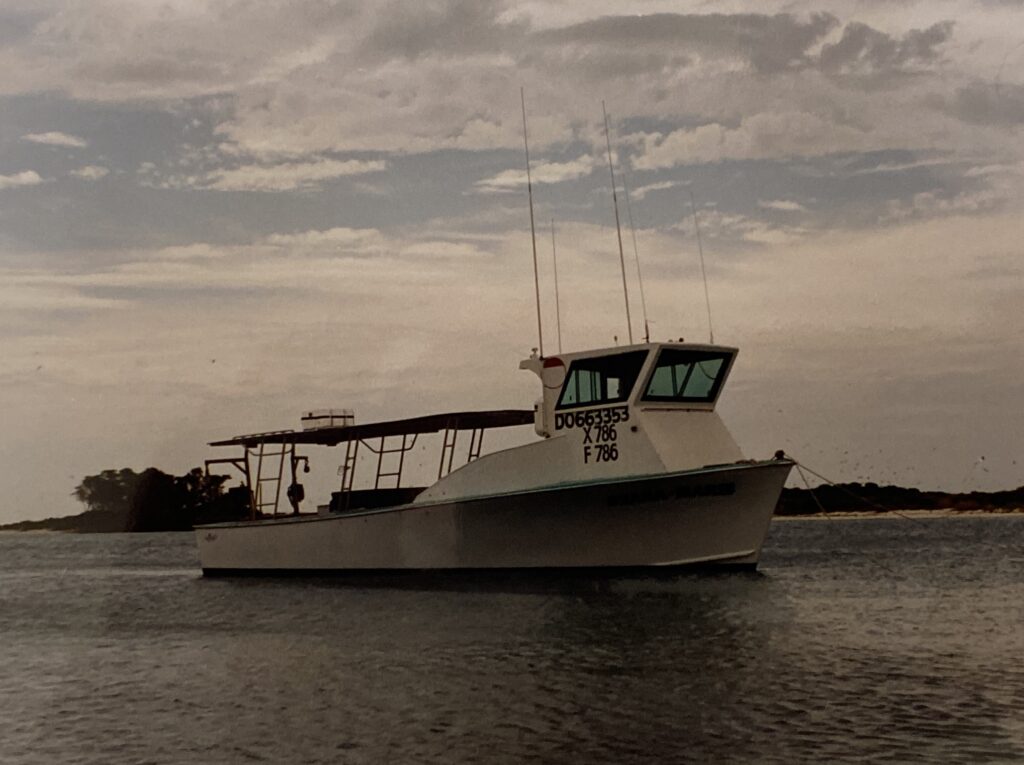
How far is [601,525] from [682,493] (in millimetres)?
2544

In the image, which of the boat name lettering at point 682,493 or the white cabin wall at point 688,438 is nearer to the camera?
the boat name lettering at point 682,493

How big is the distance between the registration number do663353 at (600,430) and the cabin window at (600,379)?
0.30 m

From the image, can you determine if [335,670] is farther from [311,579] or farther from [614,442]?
[311,579]

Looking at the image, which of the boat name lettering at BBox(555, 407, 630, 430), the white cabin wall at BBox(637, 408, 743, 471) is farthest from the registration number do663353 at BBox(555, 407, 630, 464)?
the white cabin wall at BBox(637, 408, 743, 471)

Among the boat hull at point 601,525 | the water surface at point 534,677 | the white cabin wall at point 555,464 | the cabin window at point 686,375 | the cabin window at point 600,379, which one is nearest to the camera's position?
the water surface at point 534,677

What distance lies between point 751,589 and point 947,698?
16.7 metres

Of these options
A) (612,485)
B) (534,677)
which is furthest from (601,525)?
(534,677)

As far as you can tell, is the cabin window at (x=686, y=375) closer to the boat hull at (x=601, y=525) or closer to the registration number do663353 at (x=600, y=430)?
the registration number do663353 at (x=600, y=430)

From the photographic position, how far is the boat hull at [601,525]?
33.7m

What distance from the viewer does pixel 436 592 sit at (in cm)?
3681

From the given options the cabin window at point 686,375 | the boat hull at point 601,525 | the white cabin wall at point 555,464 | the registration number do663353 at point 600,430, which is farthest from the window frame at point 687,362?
the boat hull at point 601,525

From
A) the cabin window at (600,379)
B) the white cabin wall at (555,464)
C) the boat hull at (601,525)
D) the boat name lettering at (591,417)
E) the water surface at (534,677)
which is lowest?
the water surface at (534,677)

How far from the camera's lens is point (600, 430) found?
35.1 meters

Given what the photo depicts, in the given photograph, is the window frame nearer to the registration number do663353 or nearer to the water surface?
the registration number do663353
